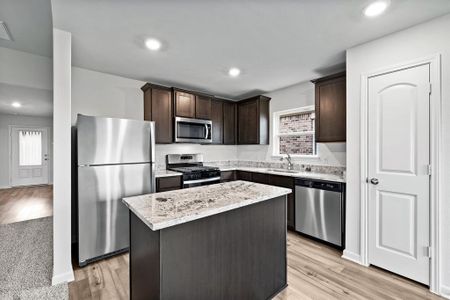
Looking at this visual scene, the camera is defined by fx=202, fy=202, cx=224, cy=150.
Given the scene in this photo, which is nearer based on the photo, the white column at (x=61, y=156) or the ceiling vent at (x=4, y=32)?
the white column at (x=61, y=156)

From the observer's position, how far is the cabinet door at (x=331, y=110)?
2.75 m

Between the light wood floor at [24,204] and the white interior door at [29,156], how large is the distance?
47 centimetres

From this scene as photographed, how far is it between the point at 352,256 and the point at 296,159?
1802 millimetres

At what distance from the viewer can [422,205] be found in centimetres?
193

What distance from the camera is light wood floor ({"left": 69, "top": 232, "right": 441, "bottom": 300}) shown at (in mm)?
1832

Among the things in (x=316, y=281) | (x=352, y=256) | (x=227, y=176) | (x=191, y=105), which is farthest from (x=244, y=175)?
(x=316, y=281)

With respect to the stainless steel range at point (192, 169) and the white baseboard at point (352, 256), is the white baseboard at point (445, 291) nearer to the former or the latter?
the white baseboard at point (352, 256)

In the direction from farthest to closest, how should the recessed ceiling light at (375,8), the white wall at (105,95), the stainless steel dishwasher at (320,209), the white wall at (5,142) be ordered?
the white wall at (5,142) < the white wall at (105,95) < the stainless steel dishwasher at (320,209) < the recessed ceiling light at (375,8)

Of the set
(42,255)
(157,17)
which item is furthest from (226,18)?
(42,255)

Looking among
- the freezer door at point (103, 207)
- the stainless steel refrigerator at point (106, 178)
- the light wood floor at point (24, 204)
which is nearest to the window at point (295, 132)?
the stainless steel refrigerator at point (106, 178)

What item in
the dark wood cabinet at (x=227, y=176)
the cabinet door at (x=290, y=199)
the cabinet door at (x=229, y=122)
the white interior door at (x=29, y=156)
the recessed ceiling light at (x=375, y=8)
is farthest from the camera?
the white interior door at (x=29, y=156)

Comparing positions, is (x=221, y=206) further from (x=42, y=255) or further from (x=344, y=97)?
(x=42, y=255)

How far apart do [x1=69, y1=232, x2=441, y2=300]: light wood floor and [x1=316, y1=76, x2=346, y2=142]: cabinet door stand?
5.14ft

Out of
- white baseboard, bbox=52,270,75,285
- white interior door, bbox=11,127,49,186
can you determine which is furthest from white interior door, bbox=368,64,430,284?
white interior door, bbox=11,127,49,186
